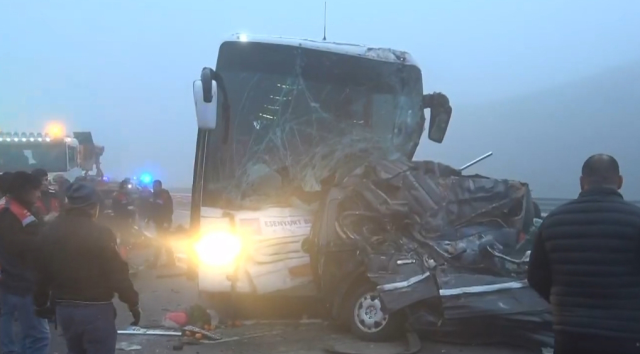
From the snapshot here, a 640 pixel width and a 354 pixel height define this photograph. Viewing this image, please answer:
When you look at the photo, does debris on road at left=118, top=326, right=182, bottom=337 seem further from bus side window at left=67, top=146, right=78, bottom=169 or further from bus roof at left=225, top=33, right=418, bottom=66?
bus side window at left=67, top=146, right=78, bottom=169

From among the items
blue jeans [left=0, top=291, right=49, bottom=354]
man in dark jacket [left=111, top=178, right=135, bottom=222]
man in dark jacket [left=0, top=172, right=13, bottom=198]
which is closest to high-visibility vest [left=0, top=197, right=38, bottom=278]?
man in dark jacket [left=0, top=172, right=13, bottom=198]

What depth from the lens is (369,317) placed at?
307 inches

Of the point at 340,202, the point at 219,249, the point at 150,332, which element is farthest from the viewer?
the point at 150,332

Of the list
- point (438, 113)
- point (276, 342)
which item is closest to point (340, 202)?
point (276, 342)

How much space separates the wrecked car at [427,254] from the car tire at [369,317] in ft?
0.04

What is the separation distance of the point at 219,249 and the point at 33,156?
1131cm

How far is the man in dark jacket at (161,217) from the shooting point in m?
15.5

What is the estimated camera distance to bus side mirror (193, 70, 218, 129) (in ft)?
25.9

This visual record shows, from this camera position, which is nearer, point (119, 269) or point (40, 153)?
point (119, 269)

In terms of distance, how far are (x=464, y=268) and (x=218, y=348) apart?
9.01 feet

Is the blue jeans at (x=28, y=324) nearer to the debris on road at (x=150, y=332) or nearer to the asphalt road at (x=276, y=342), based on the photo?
the asphalt road at (x=276, y=342)

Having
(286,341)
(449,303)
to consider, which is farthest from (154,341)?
(449,303)

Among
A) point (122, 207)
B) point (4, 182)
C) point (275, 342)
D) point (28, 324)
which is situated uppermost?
point (4, 182)

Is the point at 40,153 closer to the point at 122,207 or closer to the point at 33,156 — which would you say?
the point at 33,156
